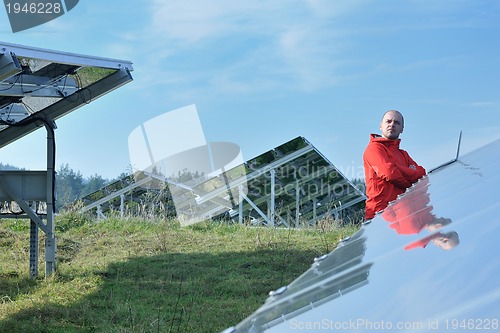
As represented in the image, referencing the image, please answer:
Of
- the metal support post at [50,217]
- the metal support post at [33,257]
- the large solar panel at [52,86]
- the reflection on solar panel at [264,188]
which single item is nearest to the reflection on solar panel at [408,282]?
the large solar panel at [52,86]

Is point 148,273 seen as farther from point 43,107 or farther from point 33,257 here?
point 43,107

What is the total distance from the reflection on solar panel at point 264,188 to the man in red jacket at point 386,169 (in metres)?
9.00

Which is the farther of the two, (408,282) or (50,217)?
(50,217)

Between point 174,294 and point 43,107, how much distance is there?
120 inches

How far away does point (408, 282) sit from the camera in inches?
70.4

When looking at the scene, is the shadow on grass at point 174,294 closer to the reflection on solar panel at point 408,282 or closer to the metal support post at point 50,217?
the metal support post at point 50,217

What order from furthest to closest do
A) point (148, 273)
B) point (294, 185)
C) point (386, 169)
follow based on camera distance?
point (294, 185)
point (148, 273)
point (386, 169)

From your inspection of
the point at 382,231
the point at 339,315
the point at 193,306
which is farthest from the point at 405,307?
the point at 193,306

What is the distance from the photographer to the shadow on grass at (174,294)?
6.46 metres

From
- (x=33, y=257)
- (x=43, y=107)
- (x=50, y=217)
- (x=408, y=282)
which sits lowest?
(x=408, y=282)

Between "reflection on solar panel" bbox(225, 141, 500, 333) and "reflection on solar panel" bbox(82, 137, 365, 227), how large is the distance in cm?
1184
